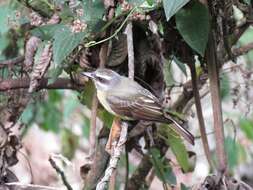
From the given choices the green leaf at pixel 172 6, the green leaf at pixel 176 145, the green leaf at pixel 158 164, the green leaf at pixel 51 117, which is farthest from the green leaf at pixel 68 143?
the green leaf at pixel 172 6

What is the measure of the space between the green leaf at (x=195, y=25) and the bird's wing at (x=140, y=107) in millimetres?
215

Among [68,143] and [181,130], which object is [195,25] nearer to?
[181,130]

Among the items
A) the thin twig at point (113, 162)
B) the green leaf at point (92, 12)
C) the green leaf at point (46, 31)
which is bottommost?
the thin twig at point (113, 162)

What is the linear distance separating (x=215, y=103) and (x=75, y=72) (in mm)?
503

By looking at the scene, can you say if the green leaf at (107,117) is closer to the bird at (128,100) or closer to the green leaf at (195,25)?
the bird at (128,100)

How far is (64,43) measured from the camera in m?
1.68

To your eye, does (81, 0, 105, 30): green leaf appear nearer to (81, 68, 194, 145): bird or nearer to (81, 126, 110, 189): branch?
(81, 68, 194, 145): bird

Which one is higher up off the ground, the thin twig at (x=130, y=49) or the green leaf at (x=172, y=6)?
the green leaf at (x=172, y=6)

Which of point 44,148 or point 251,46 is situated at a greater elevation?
point 251,46

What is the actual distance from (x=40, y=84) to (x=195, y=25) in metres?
0.58

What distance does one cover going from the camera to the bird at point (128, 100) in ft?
5.74

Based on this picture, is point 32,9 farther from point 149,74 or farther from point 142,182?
point 142,182

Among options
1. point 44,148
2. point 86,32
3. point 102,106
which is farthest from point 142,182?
point 44,148

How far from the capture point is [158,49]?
1.88 meters
